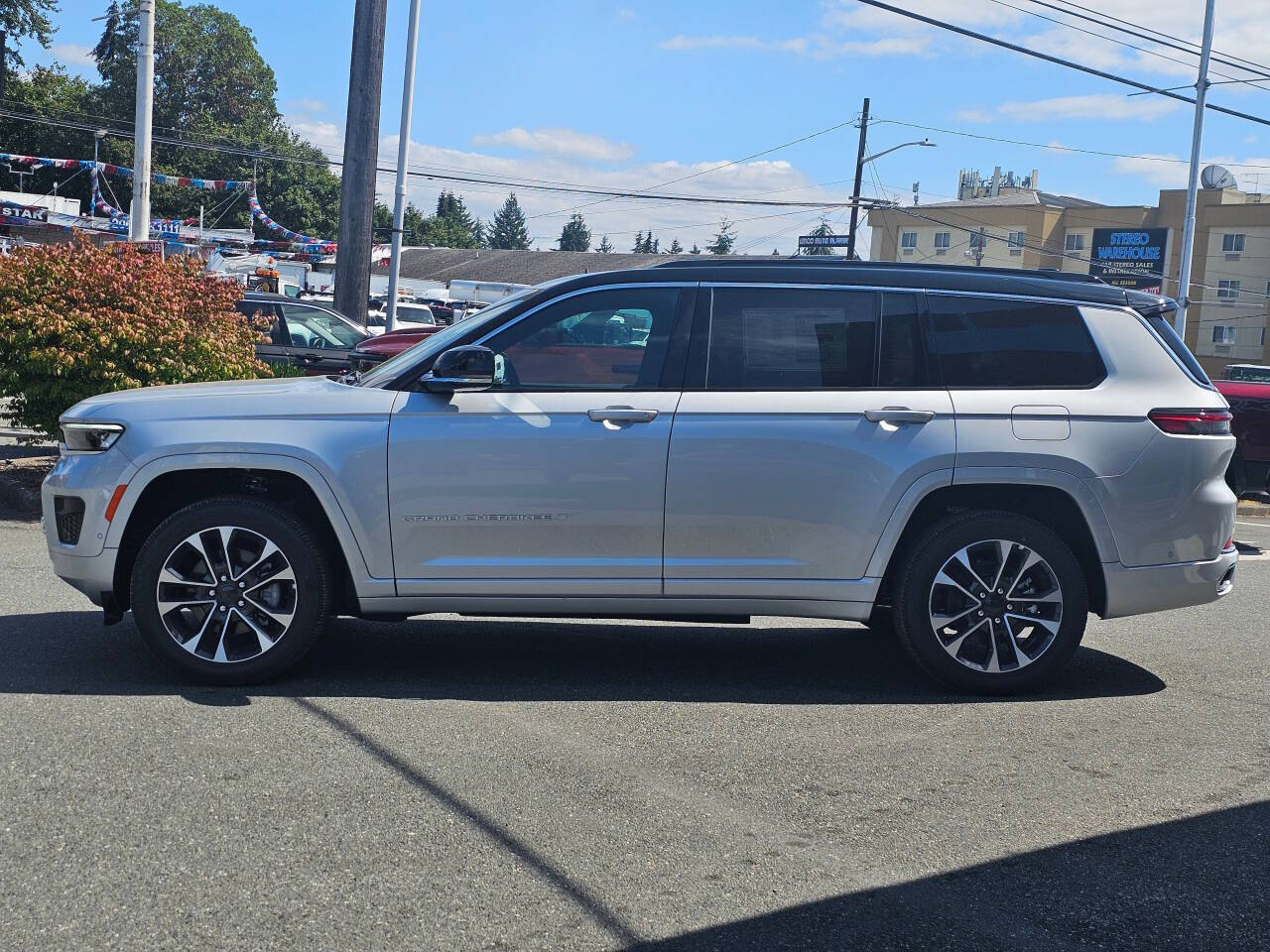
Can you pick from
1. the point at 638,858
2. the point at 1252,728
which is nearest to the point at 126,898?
the point at 638,858

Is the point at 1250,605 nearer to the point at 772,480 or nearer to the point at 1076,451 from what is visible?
the point at 1076,451

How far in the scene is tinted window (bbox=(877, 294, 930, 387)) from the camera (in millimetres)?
5922

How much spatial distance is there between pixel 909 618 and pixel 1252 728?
59.4 inches

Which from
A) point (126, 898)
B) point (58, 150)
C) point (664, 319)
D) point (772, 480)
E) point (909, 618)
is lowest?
point (126, 898)

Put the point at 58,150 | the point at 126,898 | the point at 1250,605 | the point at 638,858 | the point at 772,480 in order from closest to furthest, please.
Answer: the point at 126,898 < the point at 638,858 < the point at 772,480 < the point at 1250,605 < the point at 58,150

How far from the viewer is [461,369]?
5.61 m

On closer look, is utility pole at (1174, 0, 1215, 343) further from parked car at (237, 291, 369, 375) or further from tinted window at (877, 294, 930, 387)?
tinted window at (877, 294, 930, 387)

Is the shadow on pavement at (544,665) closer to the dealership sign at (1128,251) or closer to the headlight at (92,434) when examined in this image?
the headlight at (92,434)

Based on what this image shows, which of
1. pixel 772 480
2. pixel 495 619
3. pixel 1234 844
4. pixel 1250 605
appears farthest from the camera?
pixel 1250 605

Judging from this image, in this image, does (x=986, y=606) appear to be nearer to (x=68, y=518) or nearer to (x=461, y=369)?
(x=461, y=369)

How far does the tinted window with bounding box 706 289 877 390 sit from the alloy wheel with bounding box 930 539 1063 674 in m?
0.93

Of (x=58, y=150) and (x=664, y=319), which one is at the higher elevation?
(x=58, y=150)

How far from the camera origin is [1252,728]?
225 inches

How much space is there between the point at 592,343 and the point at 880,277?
4.38ft
